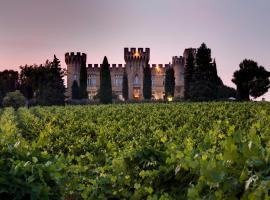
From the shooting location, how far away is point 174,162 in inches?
218

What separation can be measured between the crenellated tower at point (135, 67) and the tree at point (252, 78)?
75.6ft

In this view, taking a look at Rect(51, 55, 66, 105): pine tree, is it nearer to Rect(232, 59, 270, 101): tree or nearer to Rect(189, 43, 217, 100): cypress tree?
Rect(189, 43, 217, 100): cypress tree

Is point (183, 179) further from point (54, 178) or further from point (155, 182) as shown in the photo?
point (54, 178)

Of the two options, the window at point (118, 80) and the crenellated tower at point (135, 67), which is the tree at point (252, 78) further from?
the window at point (118, 80)

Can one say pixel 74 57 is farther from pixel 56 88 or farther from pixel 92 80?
pixel 56 88

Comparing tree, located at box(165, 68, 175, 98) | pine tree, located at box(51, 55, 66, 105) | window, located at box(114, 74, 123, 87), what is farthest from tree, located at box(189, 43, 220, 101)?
window, located at box(114, 74, 123, 87)

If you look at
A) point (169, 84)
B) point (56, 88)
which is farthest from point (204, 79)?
point (169, 84)

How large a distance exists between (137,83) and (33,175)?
117 meters

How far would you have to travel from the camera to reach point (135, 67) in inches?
4934

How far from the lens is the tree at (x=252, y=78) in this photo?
10350cm


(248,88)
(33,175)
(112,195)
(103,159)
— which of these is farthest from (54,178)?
(248,88)

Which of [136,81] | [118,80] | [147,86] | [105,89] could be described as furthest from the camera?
[118,80]

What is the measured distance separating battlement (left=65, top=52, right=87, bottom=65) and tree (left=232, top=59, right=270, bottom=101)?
35.5 metres

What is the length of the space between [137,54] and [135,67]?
3738 mm
